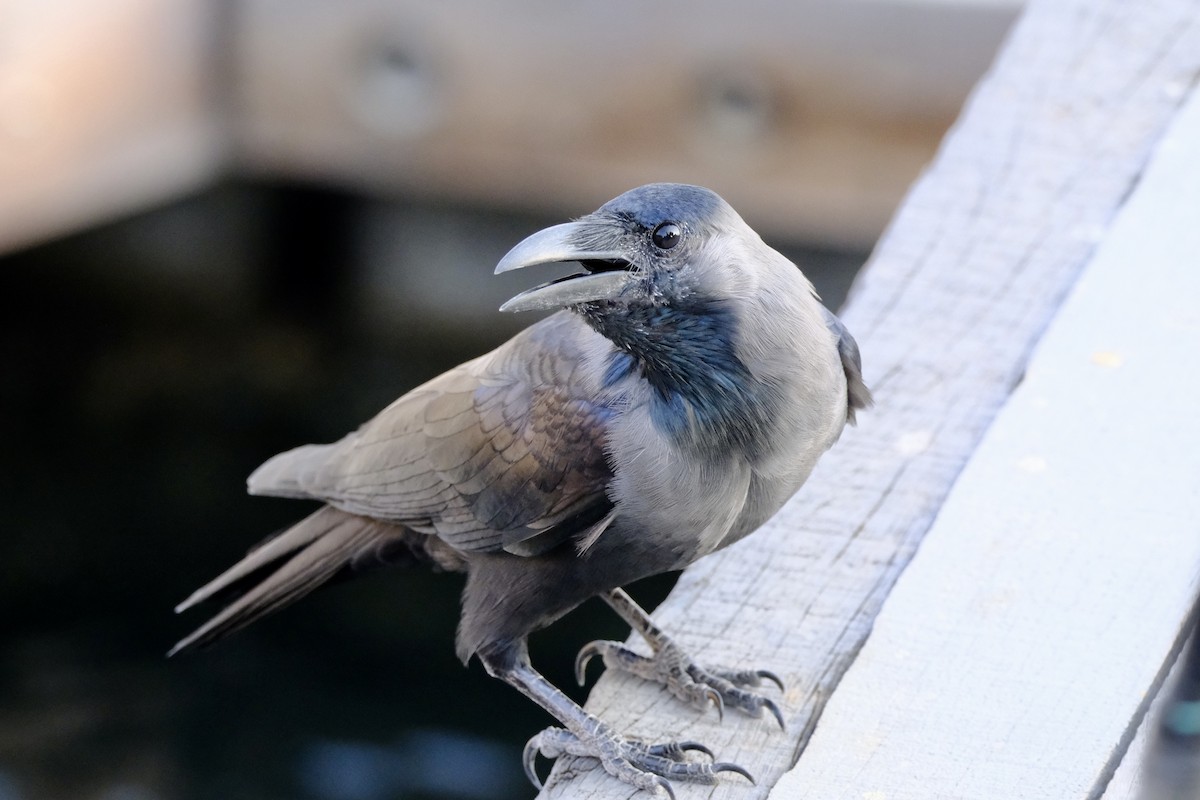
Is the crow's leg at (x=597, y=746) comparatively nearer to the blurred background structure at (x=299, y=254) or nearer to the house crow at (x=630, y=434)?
the house crow at (x=630, y=434)

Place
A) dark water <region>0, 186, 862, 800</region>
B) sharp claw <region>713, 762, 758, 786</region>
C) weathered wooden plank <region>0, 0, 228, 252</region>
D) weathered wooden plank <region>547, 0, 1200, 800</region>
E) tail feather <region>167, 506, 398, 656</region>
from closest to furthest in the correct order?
sharp claw <region>713, 762, 758, 786</region>, weathered wooden plank <region>547, 0, 1200, 800</region>, tail feather <region>167, 506, 398, 656</region>, weathered wooden plank <region>0, 0, 228, 252</region>, dark water <region>0, 186, 862, 800</region>

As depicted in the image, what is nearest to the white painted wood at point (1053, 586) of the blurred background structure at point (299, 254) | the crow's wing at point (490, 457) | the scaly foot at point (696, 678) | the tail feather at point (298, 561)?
the scaly foot at point (696, 678)

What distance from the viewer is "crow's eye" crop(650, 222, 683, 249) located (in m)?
2.10

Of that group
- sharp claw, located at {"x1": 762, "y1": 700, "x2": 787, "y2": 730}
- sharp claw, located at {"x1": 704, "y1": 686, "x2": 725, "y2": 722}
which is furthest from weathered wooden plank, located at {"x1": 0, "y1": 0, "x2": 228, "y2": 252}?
sharp claw, located at {"x1": 762, "y1": 700, "x2": 787, "y2": 730}

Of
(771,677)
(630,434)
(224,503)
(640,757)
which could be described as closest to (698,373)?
(630,434)

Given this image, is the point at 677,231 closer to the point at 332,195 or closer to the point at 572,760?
the point at 572,760

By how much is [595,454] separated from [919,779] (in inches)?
28.2

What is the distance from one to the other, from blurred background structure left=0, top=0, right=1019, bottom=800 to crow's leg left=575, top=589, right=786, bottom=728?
3.09 m

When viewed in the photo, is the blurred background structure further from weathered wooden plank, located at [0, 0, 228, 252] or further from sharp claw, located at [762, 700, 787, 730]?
sharp claw, located at [762, 700, 787, 730]

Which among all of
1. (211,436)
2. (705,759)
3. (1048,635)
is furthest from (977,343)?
(211,436)

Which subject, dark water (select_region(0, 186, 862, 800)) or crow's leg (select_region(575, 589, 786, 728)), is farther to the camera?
dark water (select_region(0, 186, 862, 800))

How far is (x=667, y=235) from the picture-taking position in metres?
2.10

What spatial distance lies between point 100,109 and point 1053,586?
4.12 metres

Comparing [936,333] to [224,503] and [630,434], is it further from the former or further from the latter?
[224,503]
